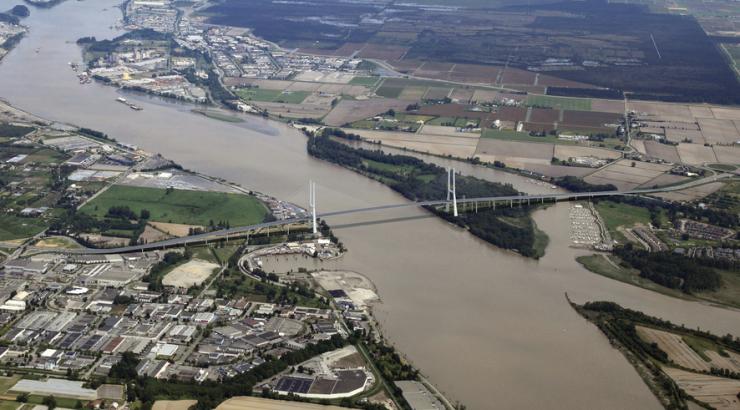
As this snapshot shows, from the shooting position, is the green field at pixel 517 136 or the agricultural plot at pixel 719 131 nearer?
the green field at pixel 517 136

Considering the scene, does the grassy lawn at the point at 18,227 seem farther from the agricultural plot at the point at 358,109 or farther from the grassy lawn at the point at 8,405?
the agricultural plot at the point at 358,109

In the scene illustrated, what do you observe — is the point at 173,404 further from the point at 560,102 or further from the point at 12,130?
the point at 560,102

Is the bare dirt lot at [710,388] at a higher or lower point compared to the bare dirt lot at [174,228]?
higher

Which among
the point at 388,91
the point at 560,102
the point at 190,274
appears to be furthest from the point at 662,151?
the point at 190,274

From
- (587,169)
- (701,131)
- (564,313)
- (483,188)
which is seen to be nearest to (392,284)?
(564,313)

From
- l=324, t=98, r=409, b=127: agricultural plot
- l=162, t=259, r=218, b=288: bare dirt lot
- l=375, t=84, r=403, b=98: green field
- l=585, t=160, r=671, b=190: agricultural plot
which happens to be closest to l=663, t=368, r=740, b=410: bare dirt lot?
l=162, t=259, r=218, b=288: bare dirt lot

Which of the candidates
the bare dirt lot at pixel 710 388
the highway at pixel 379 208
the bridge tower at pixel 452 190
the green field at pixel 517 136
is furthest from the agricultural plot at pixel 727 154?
the bare dirt lot at pixel 710 388

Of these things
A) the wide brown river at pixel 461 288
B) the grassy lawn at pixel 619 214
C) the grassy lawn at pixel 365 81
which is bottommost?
the wide brown river at pixel 461 288

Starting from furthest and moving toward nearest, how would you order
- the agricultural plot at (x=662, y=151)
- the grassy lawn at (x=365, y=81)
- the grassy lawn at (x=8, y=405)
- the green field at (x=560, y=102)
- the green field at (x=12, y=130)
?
the grassy lawn at (x=365, y=81) < the green field at (x=560, y=102) < the green field at (x=12, y=130) < the agricultural plot at (x=662, y=151) < the grassy lawn at (x=8, y=405)
